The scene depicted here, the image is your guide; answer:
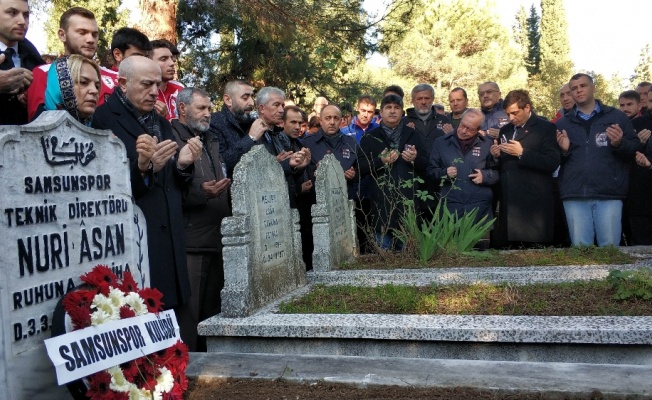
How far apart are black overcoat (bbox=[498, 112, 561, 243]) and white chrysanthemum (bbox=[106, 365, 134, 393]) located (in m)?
5.23

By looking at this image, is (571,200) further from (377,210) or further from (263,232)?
(263,232)

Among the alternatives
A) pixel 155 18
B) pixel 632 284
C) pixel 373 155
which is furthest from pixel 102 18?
pixel 632 284

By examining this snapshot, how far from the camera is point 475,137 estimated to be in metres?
A: 7.15

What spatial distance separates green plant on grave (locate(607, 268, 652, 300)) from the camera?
4.41m

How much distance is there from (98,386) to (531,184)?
5.50 meters

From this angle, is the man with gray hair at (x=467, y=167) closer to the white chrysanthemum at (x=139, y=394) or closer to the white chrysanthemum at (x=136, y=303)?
the white chrysanthemum at (x=136, y=303)

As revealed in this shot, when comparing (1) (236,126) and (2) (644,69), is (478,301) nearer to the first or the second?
(1) (236,126)

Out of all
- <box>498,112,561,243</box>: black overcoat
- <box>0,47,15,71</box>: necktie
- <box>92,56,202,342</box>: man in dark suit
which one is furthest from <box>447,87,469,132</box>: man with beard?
<box>0,47,15,71</box>: necktie

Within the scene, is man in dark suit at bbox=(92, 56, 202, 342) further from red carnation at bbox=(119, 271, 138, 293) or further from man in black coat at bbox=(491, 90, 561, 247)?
man in black coat at bbox=(491, 90, 561, 247)

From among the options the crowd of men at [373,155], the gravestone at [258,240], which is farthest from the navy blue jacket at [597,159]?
the gravestone at [258,240]

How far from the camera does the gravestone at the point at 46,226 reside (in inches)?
96.9

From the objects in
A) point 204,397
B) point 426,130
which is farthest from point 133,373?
point 426,130

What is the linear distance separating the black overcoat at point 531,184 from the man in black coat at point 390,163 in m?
0.97

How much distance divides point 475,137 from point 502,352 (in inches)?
148
